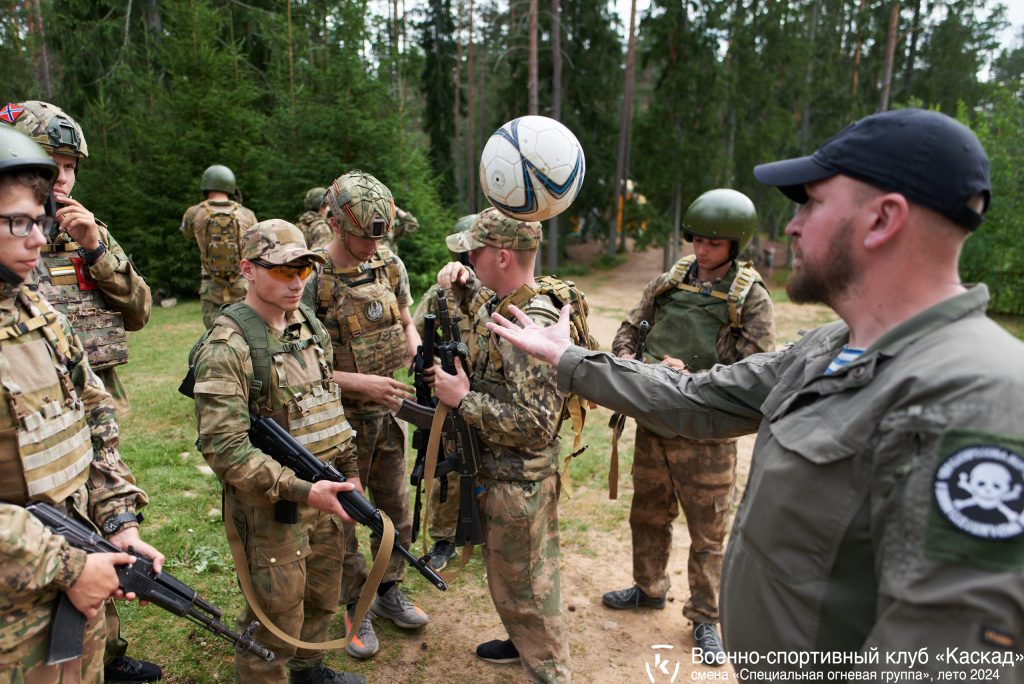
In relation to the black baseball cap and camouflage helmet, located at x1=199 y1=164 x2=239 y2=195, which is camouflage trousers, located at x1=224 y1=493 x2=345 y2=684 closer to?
the black baseball cap

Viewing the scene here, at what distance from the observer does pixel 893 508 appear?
1493mm

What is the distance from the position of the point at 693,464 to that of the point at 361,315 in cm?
239

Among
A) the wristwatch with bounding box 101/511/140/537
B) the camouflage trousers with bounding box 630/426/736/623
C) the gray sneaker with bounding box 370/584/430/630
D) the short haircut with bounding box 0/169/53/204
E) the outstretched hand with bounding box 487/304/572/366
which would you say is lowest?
the gray sneaker with bounding box 370/584/430/630

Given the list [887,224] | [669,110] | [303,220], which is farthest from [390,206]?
[669,110]

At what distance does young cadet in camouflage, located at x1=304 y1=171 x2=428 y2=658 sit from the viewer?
3906 millimetres

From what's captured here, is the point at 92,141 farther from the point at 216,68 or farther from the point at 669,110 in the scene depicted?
the point at 669,110

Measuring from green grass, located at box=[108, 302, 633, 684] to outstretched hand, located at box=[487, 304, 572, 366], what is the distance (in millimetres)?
2388

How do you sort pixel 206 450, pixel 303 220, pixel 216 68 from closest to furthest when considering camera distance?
pixel 206 450 → pixel 303 220 → pixel 216 68

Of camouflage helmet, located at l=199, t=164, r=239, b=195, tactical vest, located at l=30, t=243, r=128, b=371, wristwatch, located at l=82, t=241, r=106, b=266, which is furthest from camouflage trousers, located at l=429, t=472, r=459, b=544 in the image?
camouflage helmet, located at l=199, t=164, r=239, b=195

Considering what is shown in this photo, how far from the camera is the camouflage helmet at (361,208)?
12.6 ft

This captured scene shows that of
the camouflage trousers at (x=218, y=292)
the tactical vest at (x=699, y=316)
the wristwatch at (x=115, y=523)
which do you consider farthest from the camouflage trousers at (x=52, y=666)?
the camouflage trousers at (x=218, y=292)

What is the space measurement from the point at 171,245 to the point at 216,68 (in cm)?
455

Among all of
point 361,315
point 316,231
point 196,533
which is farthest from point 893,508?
point 316,231

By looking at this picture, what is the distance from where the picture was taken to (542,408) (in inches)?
122
